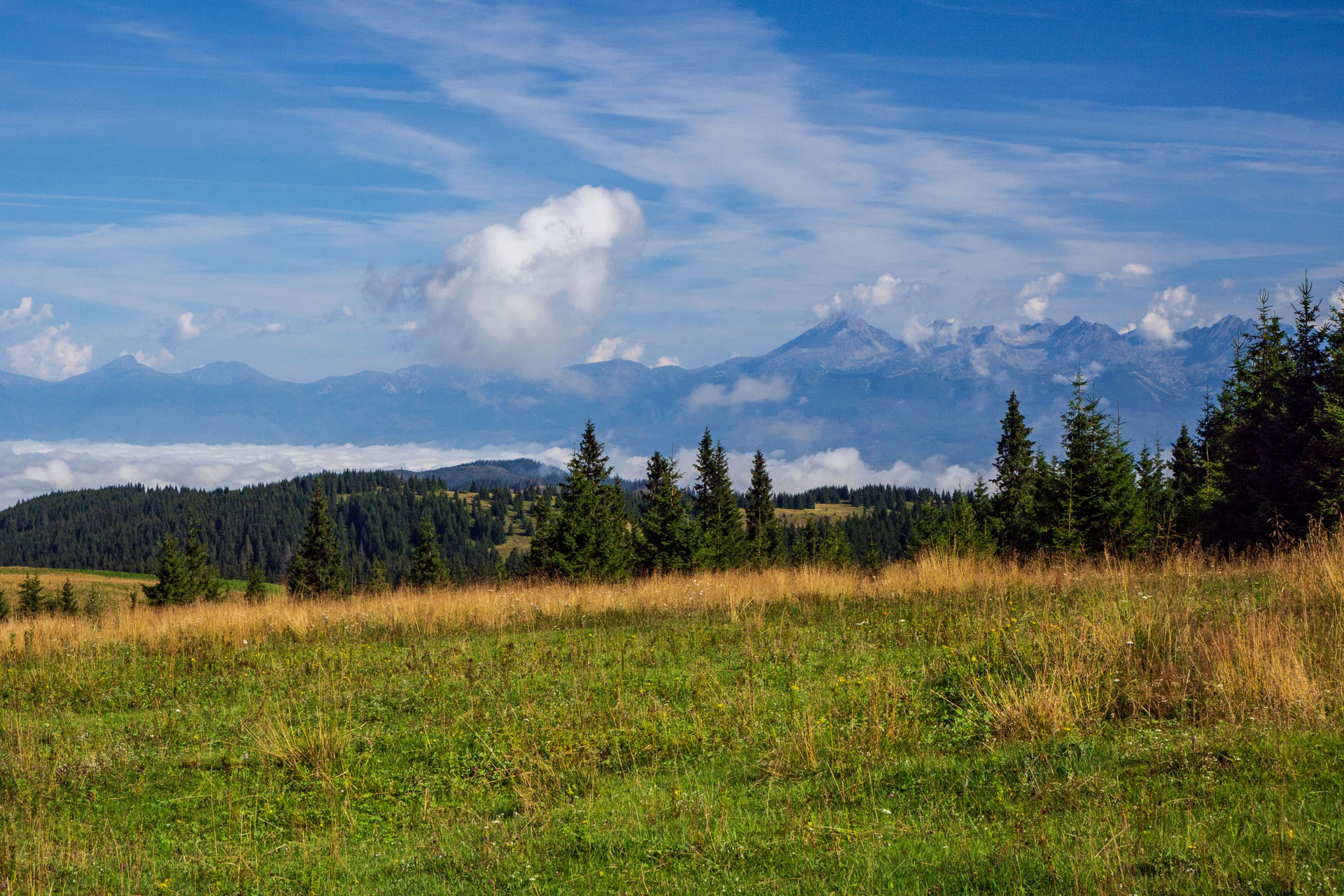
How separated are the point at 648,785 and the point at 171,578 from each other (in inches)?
2856

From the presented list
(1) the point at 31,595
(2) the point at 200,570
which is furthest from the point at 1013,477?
(1) the point at 31,595

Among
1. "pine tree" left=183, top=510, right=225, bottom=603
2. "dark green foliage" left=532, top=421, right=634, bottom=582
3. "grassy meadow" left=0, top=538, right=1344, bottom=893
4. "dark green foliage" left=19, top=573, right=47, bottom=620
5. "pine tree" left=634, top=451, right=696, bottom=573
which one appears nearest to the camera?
"grassy meadow" left=0, top=538, right=1344, bottom=893

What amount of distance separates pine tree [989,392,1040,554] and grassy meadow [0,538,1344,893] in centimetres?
4544

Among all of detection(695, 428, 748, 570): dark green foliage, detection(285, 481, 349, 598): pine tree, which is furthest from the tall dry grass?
detection(285, 481, 349, 598): pine tree

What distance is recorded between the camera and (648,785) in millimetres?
6449

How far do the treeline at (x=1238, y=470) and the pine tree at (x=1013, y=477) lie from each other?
1.55 meters

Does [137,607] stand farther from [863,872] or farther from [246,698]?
[863,872]

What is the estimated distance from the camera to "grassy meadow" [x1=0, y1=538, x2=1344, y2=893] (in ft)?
Result: 15.6

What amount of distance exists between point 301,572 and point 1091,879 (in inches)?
2843

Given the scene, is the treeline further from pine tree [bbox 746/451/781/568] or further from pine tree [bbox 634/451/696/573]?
pine tree [bbox 746/451/781/568]

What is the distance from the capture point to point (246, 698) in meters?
9.87

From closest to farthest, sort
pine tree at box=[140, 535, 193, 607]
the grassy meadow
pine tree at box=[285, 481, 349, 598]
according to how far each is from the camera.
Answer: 1. the grassy meadow
2. pine tree at box=[140, 535, 193, 607]
3. pine tree at box=[285, 481, 349, 598]

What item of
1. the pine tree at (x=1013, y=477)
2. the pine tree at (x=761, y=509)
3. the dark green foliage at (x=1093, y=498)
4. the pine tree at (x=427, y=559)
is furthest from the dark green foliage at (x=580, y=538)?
the pine tree at (x=761, y=509)

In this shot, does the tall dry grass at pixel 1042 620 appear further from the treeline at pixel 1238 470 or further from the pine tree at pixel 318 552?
the pine tree at pixel 318 552
